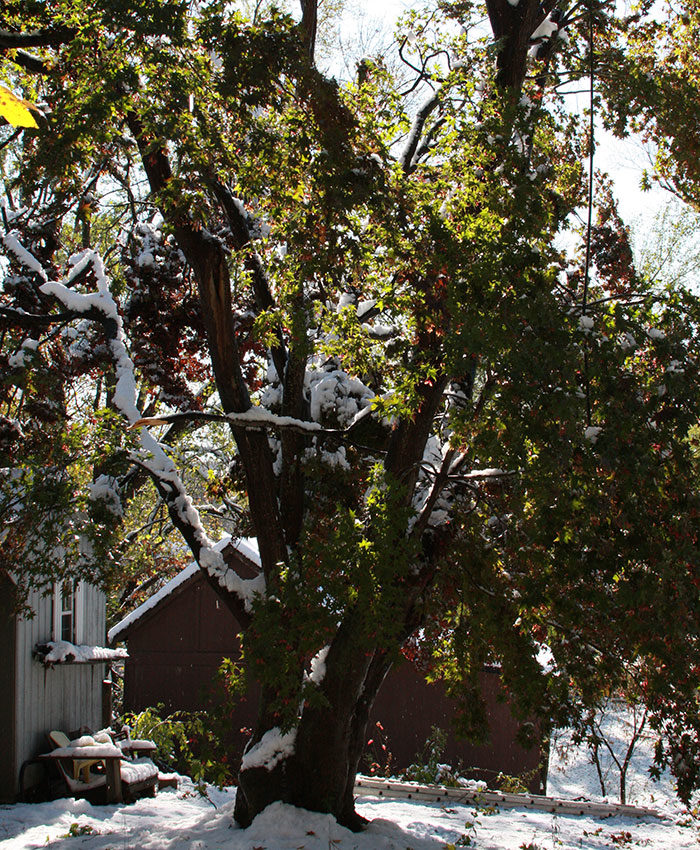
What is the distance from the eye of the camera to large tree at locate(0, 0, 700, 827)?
581 centimetres

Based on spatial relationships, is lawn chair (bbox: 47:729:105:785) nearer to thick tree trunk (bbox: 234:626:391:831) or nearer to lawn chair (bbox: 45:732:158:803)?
lawn chair (bbox: 45:732:158:803)

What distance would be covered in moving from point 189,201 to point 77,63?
154cm

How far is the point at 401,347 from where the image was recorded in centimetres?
841

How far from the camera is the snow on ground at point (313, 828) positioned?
8.10 metres

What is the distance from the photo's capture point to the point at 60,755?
11.6 meters

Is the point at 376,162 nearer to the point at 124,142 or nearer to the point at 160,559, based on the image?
the point at 124,142

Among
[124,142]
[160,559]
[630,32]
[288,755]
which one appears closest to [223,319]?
[124,142]

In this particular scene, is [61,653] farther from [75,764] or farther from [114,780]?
[114,780]

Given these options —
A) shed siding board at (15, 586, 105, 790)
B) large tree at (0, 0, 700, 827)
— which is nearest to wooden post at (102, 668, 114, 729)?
shed siding board at (15, 586, 105, 790)

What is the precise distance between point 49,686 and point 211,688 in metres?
6.50

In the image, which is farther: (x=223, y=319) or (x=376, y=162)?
(x=223, y=319)

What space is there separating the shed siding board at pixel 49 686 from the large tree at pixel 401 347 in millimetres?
3328

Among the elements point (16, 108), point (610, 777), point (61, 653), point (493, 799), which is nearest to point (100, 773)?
point (61, 653)

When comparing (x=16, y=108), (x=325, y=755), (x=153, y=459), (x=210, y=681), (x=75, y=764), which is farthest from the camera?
(x=210, y=681)
